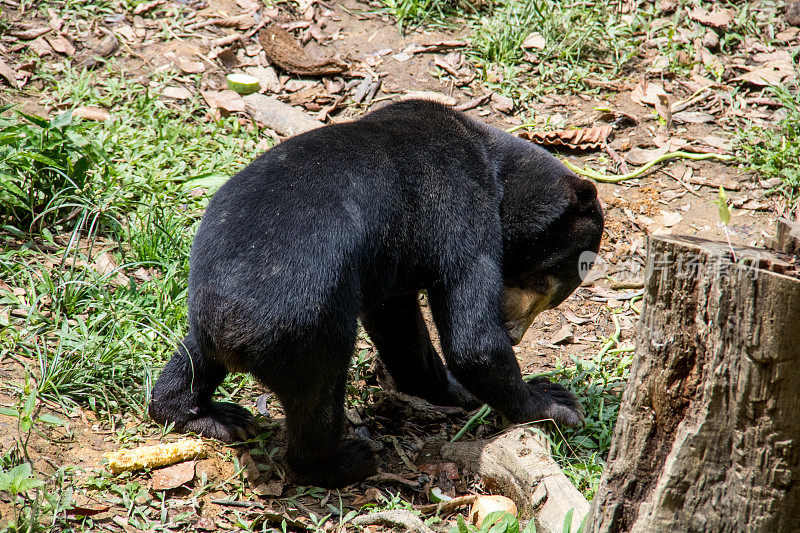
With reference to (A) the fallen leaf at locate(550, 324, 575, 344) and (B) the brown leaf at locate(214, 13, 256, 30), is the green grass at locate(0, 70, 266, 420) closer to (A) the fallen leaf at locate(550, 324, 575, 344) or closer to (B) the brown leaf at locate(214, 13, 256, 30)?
(B) the brown leaf at locate(214, 13, 256, 30)

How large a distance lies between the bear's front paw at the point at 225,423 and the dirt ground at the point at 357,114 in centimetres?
8

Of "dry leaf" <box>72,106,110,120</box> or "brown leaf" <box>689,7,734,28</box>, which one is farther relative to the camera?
"brown leaf" <box>689,7,734,28</box>

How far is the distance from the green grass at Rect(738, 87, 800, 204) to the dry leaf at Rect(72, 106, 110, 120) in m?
5.83

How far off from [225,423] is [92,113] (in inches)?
142

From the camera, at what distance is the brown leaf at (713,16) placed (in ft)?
25.8

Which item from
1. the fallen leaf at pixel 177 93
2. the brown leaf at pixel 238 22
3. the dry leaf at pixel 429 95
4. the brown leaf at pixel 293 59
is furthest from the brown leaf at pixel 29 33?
the dry leaf at pixel 429 95

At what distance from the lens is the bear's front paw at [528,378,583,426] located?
4.31 meters

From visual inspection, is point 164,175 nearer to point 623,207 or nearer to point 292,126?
point 292,126

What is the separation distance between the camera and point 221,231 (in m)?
3.43

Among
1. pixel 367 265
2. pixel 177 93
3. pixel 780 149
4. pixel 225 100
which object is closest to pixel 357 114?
pixel 225 100

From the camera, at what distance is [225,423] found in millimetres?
4070

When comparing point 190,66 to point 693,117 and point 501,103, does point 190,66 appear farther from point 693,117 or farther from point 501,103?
point 693,117

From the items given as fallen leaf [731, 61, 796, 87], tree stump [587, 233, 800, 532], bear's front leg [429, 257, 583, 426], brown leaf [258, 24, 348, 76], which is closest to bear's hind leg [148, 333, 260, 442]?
bear's front leg [429, 257, 583, 426]

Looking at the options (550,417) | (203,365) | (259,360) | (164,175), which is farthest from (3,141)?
(550,417)
